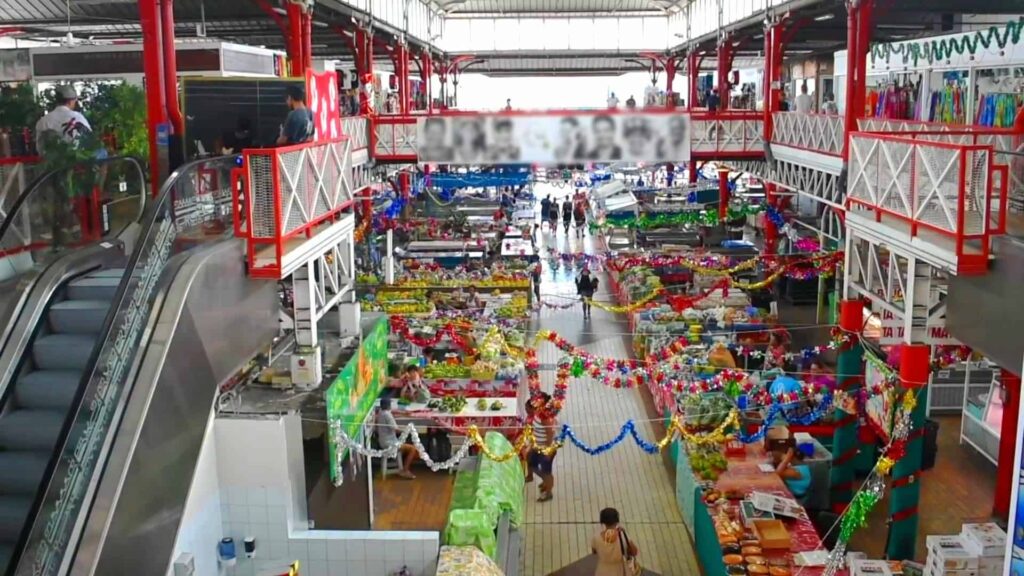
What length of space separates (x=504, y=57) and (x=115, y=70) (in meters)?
25.0

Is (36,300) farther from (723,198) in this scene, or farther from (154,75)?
(723,198)

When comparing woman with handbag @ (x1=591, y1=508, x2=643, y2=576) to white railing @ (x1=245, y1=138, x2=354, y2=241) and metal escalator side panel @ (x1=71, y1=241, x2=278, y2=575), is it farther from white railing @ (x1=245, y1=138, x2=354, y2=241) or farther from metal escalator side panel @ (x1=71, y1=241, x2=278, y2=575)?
white railing @ (x1=245, y1=138, x2=354, y2=241)

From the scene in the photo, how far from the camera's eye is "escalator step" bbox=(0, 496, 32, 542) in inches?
216

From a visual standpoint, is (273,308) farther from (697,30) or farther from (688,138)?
(697,30)

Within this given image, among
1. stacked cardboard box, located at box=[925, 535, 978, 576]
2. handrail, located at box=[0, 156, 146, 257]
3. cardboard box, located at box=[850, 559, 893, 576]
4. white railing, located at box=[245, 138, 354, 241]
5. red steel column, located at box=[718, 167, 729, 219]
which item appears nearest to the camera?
white railing, located at box=[245, 138, 354, 241]

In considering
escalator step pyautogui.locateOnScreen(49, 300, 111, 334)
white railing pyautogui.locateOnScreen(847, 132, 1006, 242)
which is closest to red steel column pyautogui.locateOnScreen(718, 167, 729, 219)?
white railing pyautogui.locateOnScreen(847, 132, 1006, 242)

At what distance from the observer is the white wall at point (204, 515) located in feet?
22.0

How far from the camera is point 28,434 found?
6008 mm

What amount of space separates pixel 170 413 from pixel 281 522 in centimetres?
163

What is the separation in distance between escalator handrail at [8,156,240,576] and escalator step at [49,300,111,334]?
0.74 m

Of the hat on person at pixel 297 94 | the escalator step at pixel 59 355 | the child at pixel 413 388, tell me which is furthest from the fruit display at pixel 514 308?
the escalator step at pixel 59 355

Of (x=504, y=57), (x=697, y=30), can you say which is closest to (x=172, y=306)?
(x=697, y=30)

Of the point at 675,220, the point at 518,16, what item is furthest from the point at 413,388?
the point at 518,16

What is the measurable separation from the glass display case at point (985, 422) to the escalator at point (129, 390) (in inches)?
385
